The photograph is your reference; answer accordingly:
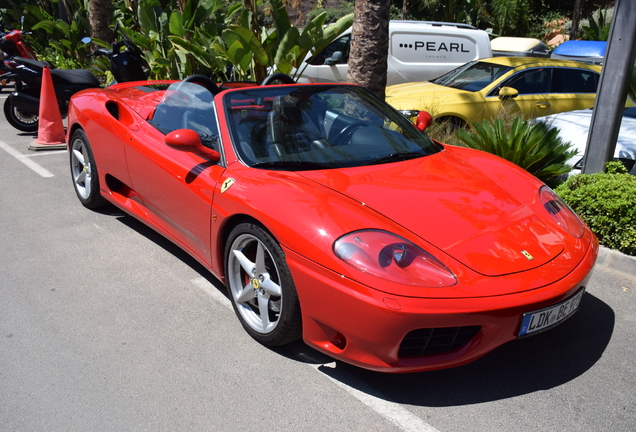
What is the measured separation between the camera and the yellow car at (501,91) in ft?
25.6

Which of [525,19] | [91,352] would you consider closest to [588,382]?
[91,352]

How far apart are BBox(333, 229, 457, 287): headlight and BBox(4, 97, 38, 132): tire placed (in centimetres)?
797

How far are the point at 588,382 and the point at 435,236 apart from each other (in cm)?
111

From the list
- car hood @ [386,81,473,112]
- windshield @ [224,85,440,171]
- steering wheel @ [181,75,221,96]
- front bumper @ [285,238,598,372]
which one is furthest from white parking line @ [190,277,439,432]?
car hood @ [386,81,473,112]

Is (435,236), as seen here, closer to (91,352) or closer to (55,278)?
(91,352)

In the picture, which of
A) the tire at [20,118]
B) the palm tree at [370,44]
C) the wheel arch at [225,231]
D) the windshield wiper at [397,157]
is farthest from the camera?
the tire at [20,118]

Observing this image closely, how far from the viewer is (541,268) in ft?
9.10

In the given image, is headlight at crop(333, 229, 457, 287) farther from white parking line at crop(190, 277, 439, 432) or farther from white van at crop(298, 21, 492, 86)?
white van at crop(298, 21, 492, 86)

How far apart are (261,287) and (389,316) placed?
878 millimetres

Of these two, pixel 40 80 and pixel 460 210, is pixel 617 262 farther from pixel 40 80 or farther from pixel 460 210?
pixel 40 80

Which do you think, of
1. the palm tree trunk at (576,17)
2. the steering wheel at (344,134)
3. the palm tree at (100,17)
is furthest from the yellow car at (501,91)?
the palm tree trunk at (576,17)

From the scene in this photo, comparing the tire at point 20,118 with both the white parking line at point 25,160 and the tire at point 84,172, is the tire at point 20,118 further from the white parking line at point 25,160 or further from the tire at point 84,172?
the tire at point 84,172

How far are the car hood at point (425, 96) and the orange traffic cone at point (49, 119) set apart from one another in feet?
15.7

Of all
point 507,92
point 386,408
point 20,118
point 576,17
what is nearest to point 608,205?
point 386,408
